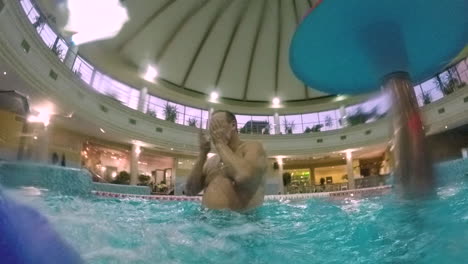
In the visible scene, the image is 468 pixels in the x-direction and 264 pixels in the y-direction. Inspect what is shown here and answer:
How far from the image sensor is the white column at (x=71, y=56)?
44.4ft

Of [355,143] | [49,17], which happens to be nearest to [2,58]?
[49,17]

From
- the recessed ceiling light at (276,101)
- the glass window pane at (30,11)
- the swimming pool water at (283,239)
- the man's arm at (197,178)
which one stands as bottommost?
the swimming pool water at (283,239)

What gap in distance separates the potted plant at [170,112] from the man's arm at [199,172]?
1633 centimetres

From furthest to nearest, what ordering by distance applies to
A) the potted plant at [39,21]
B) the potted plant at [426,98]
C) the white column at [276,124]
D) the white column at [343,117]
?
the white column at [276,124] → the white column at [343,117] → the potted plant at [426,98] → the potted plant at [39,21]

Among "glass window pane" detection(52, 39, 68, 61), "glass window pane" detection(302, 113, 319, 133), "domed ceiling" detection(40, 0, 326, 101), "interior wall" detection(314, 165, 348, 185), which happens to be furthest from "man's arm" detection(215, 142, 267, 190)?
"interior wall" detection(314, 165, 348, 185)

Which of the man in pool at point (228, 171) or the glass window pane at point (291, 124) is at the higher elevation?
the glass window pane at point (291, 124)

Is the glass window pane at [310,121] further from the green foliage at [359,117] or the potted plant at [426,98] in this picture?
the potted plant at [426,98]

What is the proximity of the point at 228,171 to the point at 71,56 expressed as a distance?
1411 centimetres

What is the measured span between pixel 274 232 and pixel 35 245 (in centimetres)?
179

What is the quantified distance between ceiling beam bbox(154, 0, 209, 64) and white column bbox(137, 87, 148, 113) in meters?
1.98

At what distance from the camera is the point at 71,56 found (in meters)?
13.9

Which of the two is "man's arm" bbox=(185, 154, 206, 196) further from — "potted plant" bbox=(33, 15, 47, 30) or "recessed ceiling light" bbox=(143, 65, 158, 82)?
"recessed ceiling light" bbox=(143, 65, 158, 82)

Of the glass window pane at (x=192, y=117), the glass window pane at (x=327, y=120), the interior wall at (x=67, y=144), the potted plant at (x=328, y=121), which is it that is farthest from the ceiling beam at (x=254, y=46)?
the interior wall at (x=67, y=144)

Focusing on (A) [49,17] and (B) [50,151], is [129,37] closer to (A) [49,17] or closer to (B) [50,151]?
(A) [49,17]
